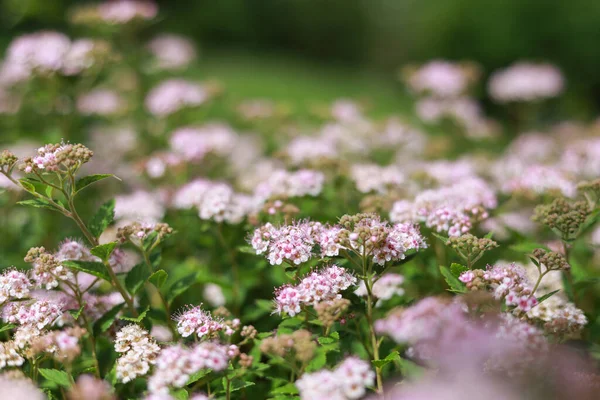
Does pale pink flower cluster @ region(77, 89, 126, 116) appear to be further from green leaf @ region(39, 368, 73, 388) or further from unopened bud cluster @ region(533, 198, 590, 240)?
unopened bud cluster @ region(533, 198, 590, 240)

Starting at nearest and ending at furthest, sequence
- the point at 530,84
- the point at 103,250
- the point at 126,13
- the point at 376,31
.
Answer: the point at 103,250
the point at 126,13
the point at 530,84
the point at 376,31

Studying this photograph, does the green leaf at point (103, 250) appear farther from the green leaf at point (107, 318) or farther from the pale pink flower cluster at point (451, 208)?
the pale pink flower cluster at point (451, 208)

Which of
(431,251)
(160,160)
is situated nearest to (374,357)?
(431,251)

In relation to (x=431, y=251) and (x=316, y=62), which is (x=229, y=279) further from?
(x=316, y=62)

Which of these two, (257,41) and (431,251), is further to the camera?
(257,41)

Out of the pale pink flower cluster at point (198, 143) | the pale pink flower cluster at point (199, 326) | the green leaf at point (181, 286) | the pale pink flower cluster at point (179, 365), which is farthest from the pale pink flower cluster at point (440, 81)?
the pale pink flower cluster at point (179, 365)

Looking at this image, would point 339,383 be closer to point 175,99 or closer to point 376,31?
point 175,99

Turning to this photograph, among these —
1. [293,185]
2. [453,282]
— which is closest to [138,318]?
[293,185]
